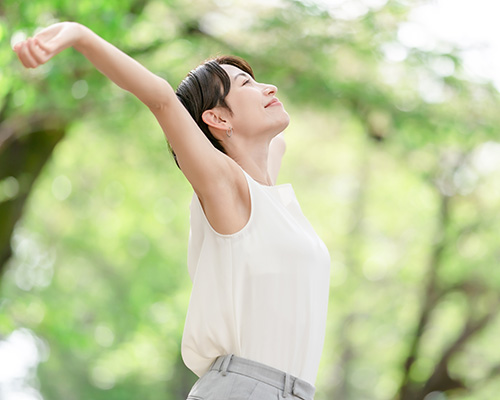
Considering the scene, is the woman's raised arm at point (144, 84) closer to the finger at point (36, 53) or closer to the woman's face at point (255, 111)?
the finger at point (36, 53)

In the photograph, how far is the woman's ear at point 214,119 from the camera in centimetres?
224

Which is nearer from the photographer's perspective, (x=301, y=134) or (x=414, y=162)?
(x=414, y=162)

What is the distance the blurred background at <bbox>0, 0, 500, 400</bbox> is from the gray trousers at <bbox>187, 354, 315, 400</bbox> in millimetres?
3469

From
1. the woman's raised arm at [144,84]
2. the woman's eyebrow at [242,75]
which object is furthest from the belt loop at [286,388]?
the woman's eyebrow at [242,75]

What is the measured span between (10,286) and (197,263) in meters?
12.2

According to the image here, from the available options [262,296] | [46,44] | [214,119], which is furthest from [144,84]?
[262,296]

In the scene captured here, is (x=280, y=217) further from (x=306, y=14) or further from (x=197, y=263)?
(x=306, y=14)

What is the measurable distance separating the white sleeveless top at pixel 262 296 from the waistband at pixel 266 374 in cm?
2

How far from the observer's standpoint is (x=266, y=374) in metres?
1.98

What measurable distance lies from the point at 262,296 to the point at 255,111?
551 mm

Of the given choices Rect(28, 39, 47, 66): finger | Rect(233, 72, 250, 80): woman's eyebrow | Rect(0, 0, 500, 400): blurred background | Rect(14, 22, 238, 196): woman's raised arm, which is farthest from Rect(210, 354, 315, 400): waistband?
Rect(0, 0, 500, 400): blurred background

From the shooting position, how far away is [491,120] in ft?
29.8

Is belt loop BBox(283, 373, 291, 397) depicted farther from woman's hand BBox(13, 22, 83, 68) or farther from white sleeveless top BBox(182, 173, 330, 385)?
woman's hand BBox(13, 22, 83, 68)

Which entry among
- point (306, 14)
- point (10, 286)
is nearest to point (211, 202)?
point (306, 14)
